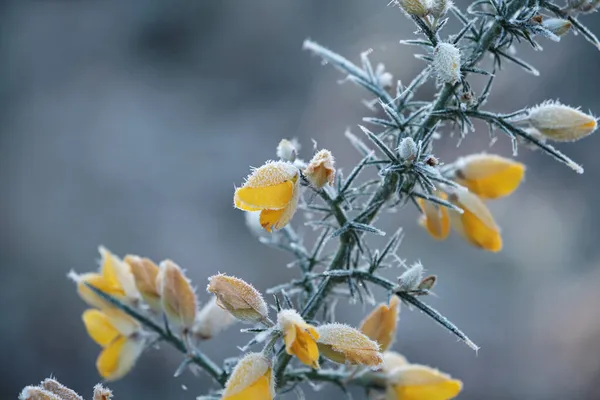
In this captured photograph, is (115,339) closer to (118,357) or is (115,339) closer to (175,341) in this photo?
(118,357)

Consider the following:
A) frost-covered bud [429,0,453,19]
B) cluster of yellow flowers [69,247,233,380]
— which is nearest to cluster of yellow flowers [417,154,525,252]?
frost-covered bud [429,0,453,19]

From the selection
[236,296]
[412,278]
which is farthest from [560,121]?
[236,296]

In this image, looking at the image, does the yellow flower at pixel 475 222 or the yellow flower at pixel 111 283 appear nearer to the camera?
the yellow flower at pixel 475 222

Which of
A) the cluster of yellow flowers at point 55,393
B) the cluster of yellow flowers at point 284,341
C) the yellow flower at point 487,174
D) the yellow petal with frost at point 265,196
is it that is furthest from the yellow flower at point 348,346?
the yellow flower at point 487,174

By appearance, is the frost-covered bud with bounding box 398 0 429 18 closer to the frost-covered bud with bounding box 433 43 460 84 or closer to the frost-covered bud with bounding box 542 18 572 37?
the frost-covered bud with bounding box 433 43 460 84

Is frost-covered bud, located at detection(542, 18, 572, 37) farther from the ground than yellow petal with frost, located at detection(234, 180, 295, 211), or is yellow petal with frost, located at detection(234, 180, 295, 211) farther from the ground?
frost-covered bud, located at detection(542, 18, 572, 37)

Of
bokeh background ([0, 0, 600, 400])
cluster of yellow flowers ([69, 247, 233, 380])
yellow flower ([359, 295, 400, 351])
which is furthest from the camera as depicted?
bokeh background ([0, 0, 600, 400])

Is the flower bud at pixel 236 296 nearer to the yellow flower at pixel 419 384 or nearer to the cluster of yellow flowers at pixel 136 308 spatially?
the cluster of yellow flowers at pixel 136 308
